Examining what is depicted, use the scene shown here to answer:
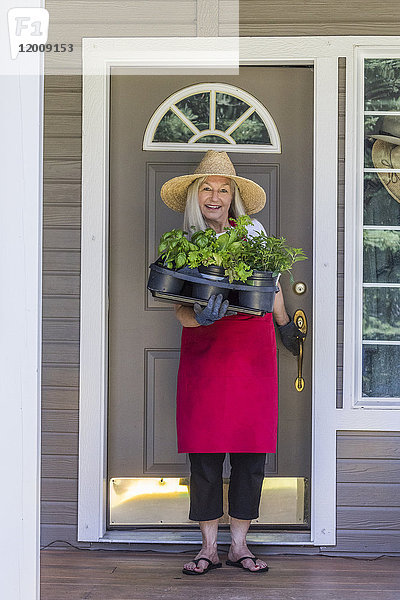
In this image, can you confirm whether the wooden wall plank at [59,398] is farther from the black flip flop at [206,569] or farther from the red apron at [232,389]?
the black flip flop at [206,569]

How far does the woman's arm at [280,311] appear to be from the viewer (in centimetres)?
306

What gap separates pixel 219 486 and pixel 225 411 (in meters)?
0.30

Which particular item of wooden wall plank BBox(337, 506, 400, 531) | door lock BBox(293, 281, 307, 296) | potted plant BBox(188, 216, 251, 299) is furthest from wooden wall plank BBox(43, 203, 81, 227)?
wooden wall plank BBox(337, 506, 400, 531)

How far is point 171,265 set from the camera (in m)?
2.57

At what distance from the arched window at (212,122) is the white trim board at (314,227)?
0.14m

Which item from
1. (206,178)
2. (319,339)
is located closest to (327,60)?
(206,178)

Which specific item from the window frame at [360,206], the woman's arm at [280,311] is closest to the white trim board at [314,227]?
the window frame at [360,206]

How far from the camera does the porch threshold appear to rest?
3189 mm

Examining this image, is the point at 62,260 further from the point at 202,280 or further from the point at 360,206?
the point at 360,206

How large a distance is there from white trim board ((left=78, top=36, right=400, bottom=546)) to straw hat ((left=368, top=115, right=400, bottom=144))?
152 mm

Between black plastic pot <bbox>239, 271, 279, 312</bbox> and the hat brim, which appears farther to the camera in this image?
the hat brim

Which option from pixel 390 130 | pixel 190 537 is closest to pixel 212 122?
pixel 390 130

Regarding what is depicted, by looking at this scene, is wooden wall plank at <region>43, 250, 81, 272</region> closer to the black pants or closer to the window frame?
the black pants

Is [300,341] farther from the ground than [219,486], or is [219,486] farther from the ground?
[300,341]
